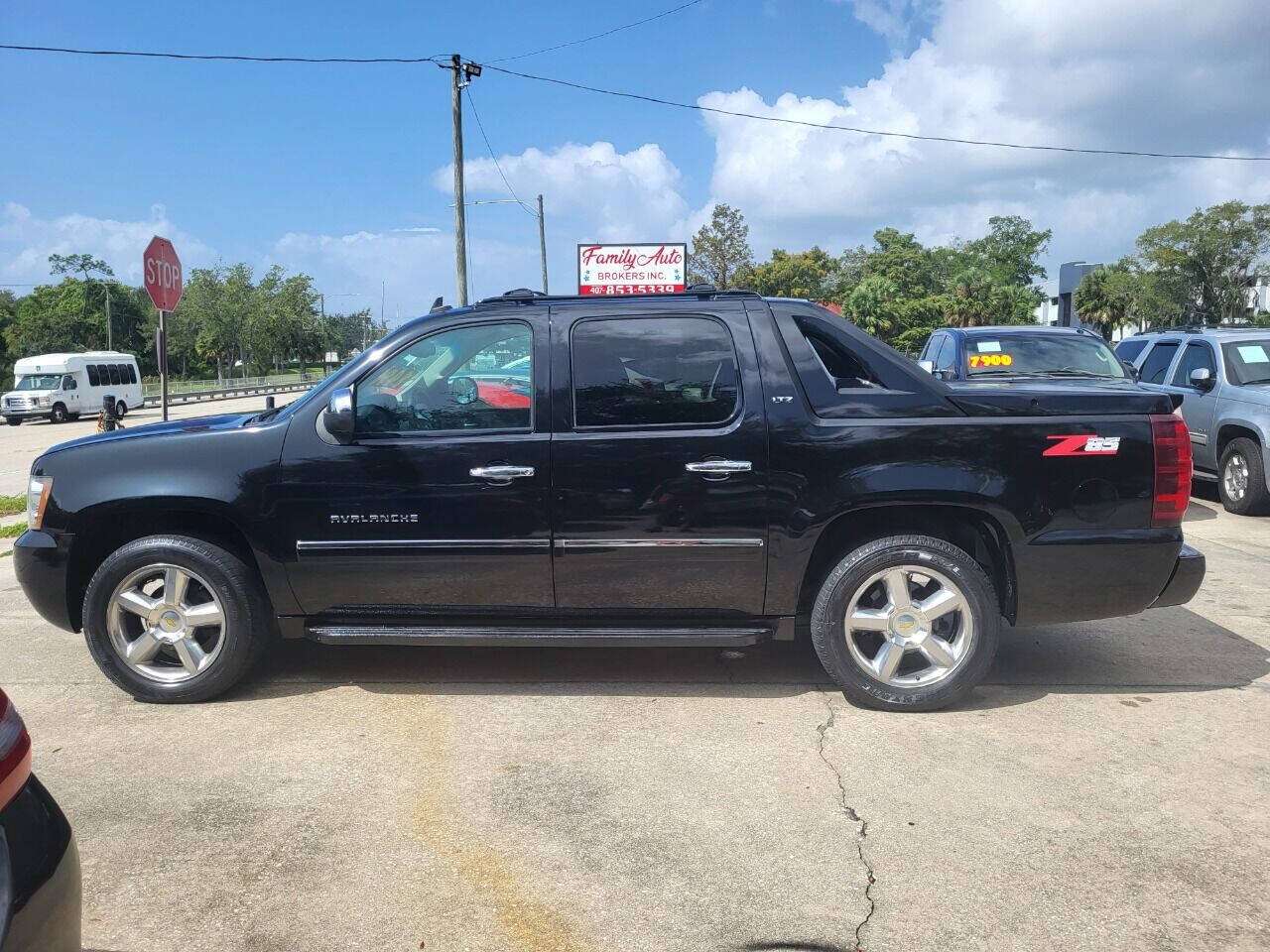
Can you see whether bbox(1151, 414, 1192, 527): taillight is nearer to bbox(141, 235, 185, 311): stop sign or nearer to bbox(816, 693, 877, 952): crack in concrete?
bbox(816, 693, 877, 952): crack in concrete

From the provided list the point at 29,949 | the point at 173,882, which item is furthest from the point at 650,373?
the point at 29,949

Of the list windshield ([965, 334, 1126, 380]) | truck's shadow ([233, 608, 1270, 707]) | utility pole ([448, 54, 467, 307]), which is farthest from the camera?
utility pole ([448, 54, 467, 307])

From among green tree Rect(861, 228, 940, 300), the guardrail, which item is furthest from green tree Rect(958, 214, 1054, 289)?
the guardrail

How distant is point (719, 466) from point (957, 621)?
1.23 metres

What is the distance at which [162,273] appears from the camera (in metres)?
9.05

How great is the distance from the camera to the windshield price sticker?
9695 millimetres

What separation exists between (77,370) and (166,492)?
35.8 metres

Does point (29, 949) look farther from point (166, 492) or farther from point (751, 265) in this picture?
point (751, 265)

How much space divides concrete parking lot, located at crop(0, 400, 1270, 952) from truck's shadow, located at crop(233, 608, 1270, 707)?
0.02 metres

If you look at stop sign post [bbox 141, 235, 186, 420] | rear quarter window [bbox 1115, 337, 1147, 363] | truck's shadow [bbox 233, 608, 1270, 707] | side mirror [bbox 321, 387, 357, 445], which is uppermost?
stop sign post [bbox 141, 235, 186, 420]

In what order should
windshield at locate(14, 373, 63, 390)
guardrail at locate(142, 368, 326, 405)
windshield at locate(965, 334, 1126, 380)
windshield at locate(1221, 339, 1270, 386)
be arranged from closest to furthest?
windshield at locate(965, 334, 1126, 380) < windshield at locate(1221, 339, 1270, 386) < windshield at locate(14, 373, 63, 390) < guardrail at locate(142, 368, 326, 405)

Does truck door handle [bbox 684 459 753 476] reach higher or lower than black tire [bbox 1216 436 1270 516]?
higher

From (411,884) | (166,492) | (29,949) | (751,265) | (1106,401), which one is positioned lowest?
(411,884)

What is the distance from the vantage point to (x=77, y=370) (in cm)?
3581
